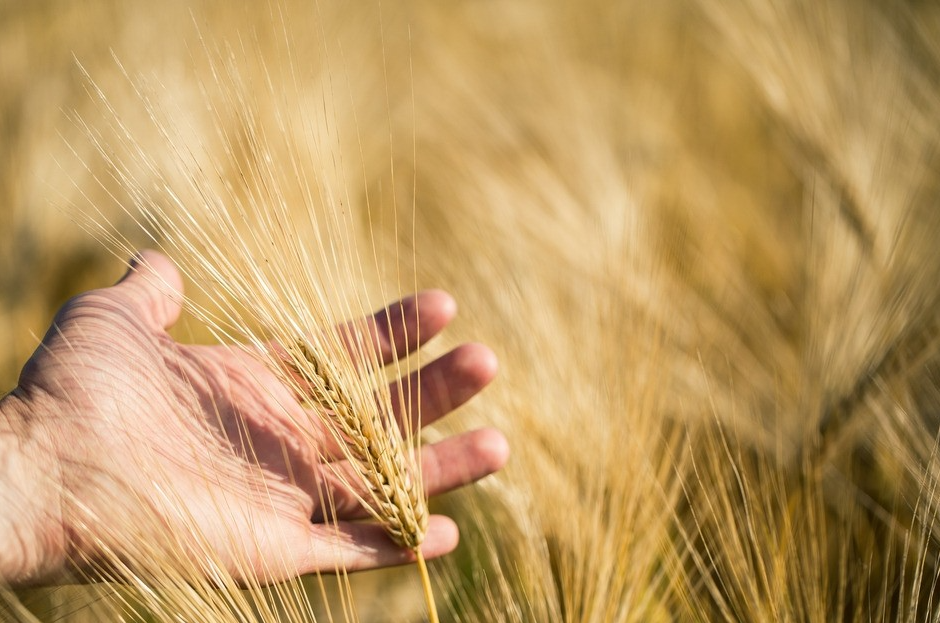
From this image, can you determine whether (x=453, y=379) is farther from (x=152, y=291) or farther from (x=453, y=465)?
(x=152, y=291)

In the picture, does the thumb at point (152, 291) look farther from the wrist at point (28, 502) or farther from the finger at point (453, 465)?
the finger at point (453, 465)

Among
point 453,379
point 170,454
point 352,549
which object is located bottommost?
point 352,549

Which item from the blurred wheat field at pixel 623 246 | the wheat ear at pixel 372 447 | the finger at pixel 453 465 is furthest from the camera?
the finger at pixel 453 465

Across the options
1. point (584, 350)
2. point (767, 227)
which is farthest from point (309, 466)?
point (767, 227)

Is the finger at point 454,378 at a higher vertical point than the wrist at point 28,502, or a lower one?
lower

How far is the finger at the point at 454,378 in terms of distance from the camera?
1.14 m

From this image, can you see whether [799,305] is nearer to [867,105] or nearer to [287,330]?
[867,105]

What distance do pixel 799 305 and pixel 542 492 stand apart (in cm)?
62

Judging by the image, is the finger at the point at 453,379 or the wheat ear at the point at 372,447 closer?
the wheat ear at the point at 372,447

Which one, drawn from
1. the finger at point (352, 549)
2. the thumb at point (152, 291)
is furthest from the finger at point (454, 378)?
the thumb at point (152, 291)

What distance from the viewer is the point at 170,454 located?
3.22 feet

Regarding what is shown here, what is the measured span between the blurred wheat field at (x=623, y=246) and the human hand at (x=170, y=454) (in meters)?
0.08

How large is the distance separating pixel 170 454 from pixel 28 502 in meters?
0.18

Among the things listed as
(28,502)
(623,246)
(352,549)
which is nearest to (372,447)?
(352,549)
